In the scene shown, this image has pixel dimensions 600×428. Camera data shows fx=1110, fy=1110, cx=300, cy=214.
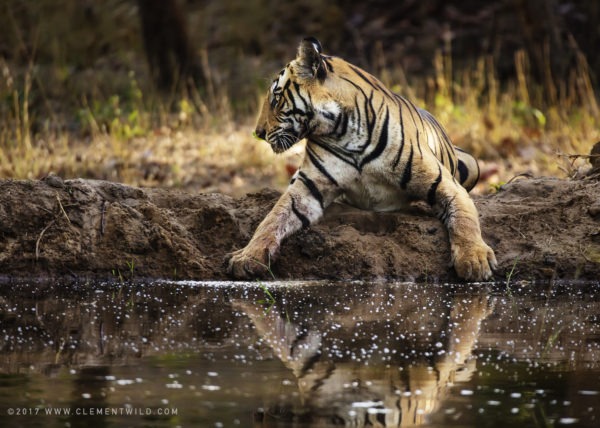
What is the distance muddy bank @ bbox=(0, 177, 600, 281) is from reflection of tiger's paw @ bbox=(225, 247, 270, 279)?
0.13m

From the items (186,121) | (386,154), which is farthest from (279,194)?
(186,121)

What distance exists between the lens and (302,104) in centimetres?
712

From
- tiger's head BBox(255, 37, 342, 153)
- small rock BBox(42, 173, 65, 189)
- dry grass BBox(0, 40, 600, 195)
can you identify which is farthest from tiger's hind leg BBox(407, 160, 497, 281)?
dry grass BBox(0, 40, 600, 195)

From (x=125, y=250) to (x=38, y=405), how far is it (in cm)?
320

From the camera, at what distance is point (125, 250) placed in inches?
270

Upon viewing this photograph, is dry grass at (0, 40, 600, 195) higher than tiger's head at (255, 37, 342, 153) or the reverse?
the reverse

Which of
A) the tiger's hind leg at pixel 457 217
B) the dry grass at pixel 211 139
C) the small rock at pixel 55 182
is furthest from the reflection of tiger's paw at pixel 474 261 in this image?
the dry grass at pixel 211 139

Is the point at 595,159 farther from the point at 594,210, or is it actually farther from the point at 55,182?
the point at 55,182

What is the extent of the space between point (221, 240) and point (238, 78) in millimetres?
9994

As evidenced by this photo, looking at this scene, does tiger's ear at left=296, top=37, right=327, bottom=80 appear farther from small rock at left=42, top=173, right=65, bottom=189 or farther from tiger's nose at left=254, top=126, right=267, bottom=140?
small rock at left=42, top=173, right=65, bottom=189

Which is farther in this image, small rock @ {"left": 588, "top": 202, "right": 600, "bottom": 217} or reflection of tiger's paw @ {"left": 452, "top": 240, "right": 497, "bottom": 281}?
small rock @ {"left": 588, "top": 202, "right": 600, "bottom": 217}

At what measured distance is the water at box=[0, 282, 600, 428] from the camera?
3.67 metres

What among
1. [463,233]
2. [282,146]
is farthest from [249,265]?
[463,233]

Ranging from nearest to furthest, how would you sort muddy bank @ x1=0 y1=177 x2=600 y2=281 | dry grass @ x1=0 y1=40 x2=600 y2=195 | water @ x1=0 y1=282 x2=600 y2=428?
water @ x1=0 y1=282 x2=600 y2=428 → muddy bank @ x1=0 y1=177 x2=600 y2=281 → dry grass @ x1=0 y1=40 x2=600 y2=195
